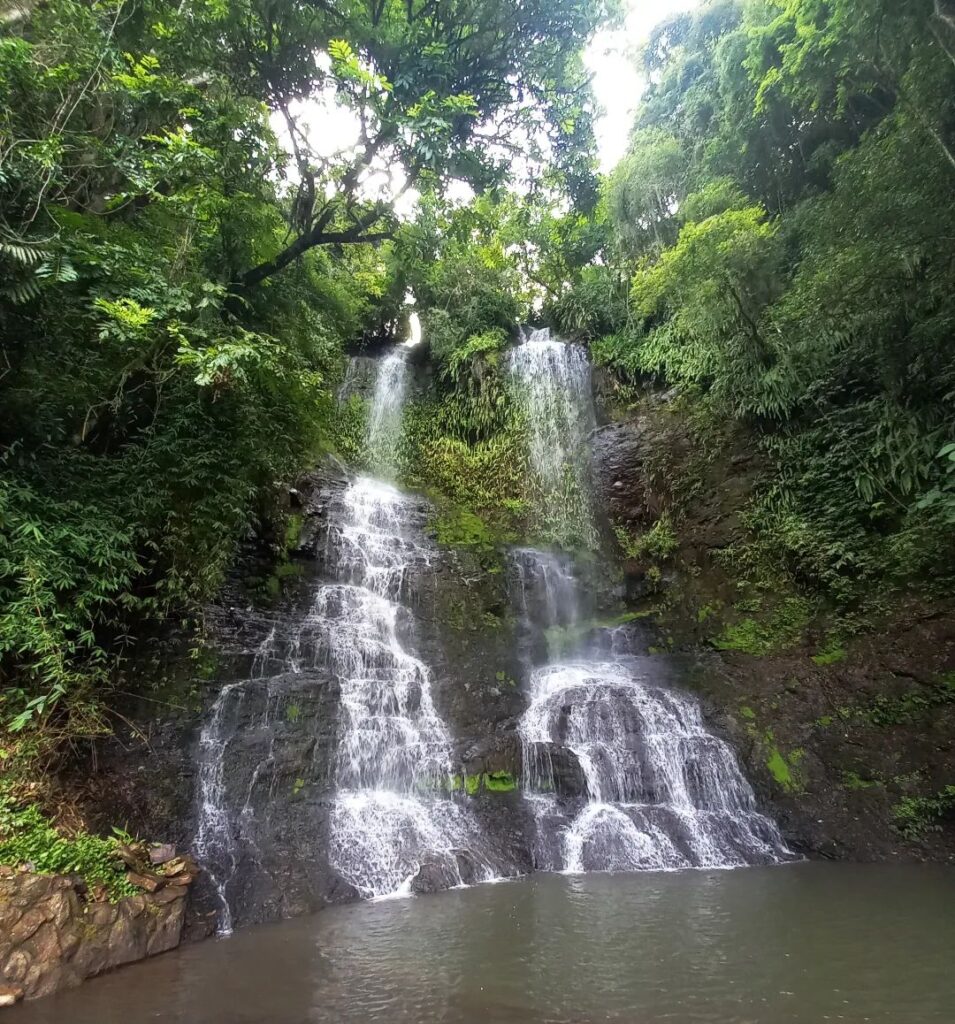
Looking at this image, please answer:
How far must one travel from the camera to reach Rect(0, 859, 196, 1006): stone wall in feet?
13.2

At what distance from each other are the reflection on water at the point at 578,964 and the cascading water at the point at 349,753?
2.86 ft

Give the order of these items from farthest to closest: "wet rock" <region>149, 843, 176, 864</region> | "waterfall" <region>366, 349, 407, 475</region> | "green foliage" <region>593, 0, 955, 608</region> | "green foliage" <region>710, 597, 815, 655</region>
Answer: "waterfall" <region>366, 349, 407, 475</region>
"green foliage" <region>710, 597, 815, 655</region>
"green foliage" <region>593, 0, 955, 608</region>
"wet rock" <region>149, 843, 176, 864</region>

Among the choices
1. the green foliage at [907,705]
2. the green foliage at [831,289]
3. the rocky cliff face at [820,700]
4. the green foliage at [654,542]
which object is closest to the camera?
the rocky cliff face at [820,700]

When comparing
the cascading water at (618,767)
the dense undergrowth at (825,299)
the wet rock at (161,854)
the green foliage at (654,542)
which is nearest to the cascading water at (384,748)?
the cascading water at (618,767)

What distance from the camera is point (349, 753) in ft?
26.1

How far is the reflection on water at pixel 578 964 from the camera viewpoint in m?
3.39

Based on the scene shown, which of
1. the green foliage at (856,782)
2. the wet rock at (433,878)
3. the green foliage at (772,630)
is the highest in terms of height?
the green foliage at (772,630)

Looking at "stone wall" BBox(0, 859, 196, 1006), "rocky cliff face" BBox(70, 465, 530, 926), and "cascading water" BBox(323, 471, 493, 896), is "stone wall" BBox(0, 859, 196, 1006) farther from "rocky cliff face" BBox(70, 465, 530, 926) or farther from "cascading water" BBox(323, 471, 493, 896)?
"cascading water" BBox(323, 471, 493, 896)

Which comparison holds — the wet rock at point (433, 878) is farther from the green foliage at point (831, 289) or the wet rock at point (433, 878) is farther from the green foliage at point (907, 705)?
the green foliage at point (831, 289)

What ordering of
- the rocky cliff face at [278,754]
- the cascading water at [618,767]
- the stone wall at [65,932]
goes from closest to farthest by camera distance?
the stone wall at [65,932]
the rocky cliff face at [278,754]
the cascading water at [618,767]

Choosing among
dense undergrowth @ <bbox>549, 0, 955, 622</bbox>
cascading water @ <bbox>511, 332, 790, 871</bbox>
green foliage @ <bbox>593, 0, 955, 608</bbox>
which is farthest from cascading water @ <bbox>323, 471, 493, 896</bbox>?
green foliage @ <bbox>593, 0, 955, 608</bbox>

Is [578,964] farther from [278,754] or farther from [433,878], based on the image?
[278,754]

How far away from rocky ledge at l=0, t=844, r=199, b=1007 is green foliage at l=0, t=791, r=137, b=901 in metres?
0.08

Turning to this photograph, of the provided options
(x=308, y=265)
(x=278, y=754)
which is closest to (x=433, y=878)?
(x=278, y=754)
